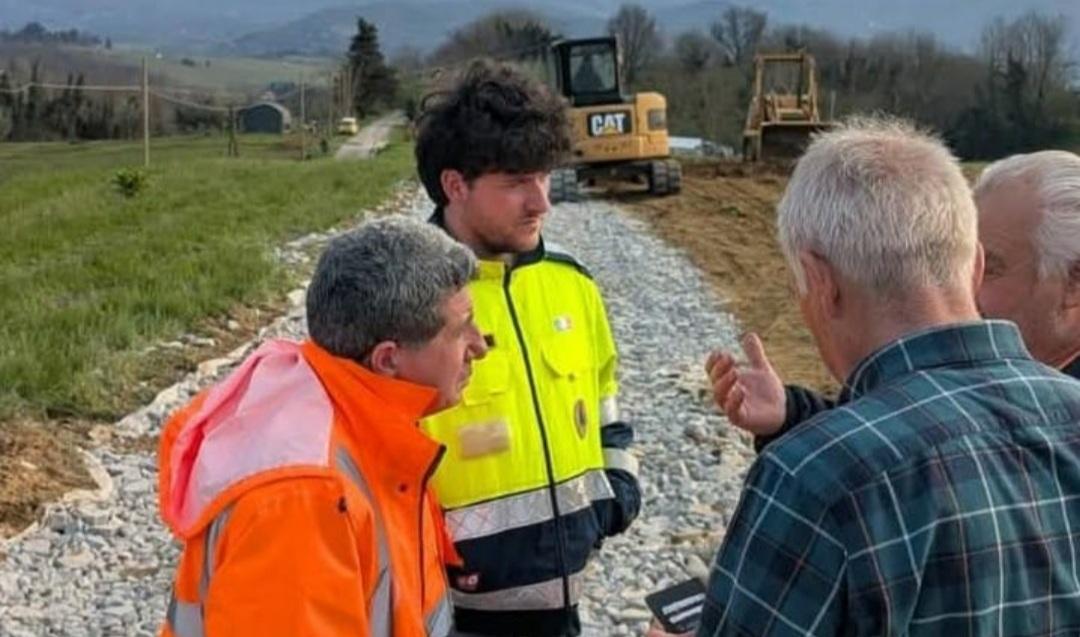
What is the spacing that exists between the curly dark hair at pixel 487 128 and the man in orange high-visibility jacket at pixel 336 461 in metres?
0.46

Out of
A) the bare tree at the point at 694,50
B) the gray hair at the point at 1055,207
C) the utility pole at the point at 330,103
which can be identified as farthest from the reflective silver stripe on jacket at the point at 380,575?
the bare tree at the point at 694,50

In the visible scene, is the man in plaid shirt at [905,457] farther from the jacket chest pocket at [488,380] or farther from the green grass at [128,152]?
the green grass at [128,152]

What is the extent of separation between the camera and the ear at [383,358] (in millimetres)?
2426

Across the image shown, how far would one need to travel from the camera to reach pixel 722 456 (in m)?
7.56

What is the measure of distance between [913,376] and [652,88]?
6172 centimetres

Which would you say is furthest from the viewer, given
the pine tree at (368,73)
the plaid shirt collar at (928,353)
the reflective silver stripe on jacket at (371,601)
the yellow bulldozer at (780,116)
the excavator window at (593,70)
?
the pine tree at (368,73)

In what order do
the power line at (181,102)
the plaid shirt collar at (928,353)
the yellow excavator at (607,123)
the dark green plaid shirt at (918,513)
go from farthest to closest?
the power line at (181,102) < the yellow excavator at (607,123) < the plaid shirt collar at (928,353) < the dark green plaid shirt at (918,513)

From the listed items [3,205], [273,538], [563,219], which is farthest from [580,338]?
[3,205]

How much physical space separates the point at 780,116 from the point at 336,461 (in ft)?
94.7

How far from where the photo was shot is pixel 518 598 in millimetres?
3045

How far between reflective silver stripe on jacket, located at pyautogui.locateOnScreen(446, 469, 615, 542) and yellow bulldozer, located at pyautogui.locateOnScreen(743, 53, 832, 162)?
80.3 feet

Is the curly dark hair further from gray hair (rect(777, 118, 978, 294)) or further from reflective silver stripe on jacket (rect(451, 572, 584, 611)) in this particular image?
gray hair (rect(777, 118, 978, 294))

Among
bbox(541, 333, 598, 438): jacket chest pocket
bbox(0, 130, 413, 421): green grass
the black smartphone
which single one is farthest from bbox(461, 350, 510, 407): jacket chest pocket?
bbox(0, 130, 413, 421): green grass

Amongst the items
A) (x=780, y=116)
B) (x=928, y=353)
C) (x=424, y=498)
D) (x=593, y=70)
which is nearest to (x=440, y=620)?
(x=424, y=498)
